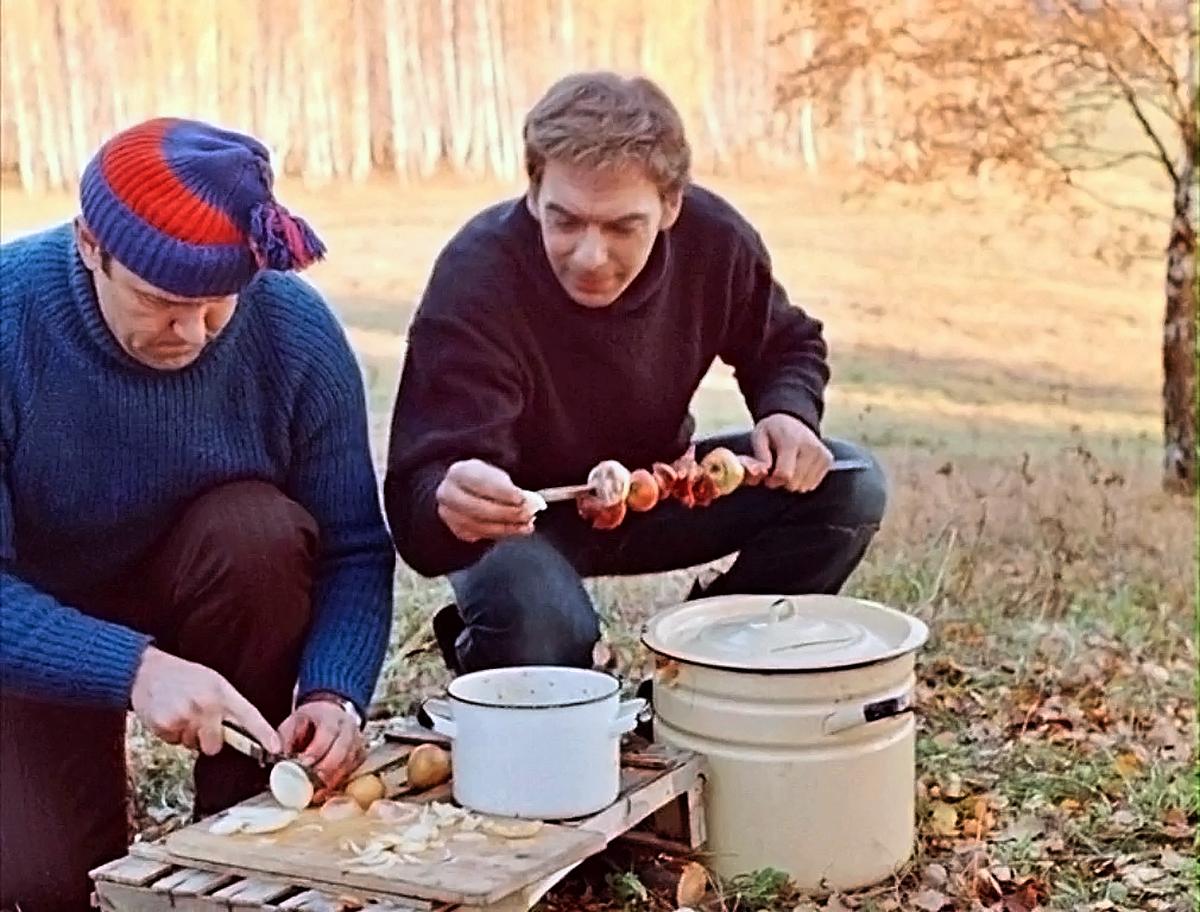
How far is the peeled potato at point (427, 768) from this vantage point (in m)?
1.94

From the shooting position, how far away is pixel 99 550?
1.93m

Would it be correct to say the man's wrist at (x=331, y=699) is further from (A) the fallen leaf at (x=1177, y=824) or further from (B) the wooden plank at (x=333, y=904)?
(A) the fallen leaf at (x=1177, y=824)

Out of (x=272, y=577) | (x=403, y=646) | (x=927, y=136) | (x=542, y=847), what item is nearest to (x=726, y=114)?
(x=927, y=136)

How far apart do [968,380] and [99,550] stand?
1525 mm

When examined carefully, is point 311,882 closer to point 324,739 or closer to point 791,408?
point 324,739

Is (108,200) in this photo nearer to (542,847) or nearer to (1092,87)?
(542,847)

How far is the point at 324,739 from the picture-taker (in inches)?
72.2

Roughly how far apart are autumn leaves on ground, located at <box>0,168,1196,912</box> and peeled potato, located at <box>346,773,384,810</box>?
51 cm

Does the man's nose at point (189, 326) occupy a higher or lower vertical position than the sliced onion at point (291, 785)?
higher

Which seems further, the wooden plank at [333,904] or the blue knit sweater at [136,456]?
the blue knit sweater at [136,456]

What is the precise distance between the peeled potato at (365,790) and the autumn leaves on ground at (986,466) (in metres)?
0.51

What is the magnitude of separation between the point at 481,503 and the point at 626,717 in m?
0.29

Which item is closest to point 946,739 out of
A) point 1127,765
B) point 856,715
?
point 1127,765

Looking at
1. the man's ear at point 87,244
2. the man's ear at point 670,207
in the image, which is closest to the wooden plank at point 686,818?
the man's ear at point 670,207
